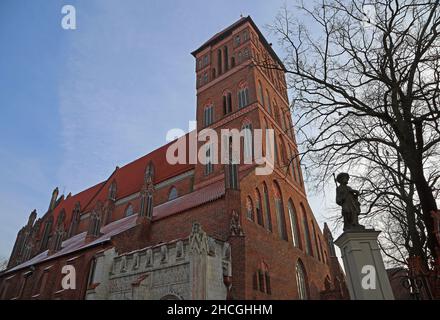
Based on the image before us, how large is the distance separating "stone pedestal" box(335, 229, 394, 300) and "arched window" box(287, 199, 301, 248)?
11.8 m

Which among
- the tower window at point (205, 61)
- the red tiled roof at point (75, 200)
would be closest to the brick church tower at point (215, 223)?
the tower window at point (205, 61)

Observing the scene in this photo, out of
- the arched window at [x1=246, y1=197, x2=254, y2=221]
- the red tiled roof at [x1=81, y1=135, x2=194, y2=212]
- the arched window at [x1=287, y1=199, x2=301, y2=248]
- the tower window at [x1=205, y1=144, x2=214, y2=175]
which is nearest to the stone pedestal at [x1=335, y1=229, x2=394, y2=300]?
the arched window at [x1=246, y1=197, x2=254, y2=221]

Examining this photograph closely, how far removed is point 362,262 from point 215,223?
8.72 meters

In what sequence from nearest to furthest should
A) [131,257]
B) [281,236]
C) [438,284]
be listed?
[438,284], [131,257], [281,236]

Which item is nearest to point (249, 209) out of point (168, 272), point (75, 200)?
point (168, 272)

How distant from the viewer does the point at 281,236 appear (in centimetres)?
1736

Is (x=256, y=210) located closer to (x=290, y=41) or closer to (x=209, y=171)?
(x=209, y=171)

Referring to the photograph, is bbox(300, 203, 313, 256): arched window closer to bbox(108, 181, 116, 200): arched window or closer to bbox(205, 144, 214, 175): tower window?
bbox(205, 144, 214, 175): tower window

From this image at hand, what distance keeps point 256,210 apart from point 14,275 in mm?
18836

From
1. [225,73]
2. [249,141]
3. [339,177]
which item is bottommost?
[339,177]

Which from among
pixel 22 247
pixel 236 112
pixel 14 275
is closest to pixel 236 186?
pixel 236 112

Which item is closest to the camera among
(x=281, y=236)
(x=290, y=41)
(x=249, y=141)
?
(x=290, y=41)

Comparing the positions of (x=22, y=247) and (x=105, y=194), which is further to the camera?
(x=22, y=247)

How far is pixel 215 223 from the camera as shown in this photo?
14.6m
